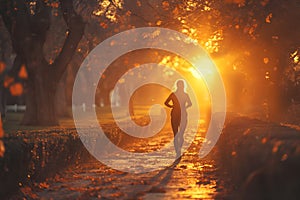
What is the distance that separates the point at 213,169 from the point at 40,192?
5.32 m

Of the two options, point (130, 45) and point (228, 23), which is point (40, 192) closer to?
point (228, 23)

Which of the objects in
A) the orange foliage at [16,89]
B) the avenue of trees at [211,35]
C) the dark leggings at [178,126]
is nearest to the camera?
the orange foliage at [16,89]

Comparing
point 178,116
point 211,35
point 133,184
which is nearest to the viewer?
point 133,184

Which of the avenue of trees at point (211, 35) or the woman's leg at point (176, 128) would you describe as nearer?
the avenue of trees at point (211, 35)

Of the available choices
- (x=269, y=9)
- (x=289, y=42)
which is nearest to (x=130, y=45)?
(x=289, y=42)

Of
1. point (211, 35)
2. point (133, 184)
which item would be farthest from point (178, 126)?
point (133, 184)

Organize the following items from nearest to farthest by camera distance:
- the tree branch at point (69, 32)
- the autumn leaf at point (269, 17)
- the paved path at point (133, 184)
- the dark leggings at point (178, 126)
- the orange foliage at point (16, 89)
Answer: the orange foliage at point (16, 89) < the paved path at point (133, 184) < the autumn leaf at point (269, 17) < the dark leggings at point (178, 126) < the tree branch at point (69, 32)

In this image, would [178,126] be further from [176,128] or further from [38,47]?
[38,47]

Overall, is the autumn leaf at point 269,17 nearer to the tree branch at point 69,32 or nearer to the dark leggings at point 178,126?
the dark leggings at point 178,126

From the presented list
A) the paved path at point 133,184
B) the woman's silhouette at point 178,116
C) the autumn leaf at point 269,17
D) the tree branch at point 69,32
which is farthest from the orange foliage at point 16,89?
the tree branch at point 69,32

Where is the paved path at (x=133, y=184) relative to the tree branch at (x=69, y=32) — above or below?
below

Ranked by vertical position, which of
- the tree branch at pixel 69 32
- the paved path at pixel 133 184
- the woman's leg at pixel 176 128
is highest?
the tree branch at pixel 69 32

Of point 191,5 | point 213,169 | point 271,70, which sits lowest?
point 213,169

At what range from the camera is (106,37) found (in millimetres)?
46062
